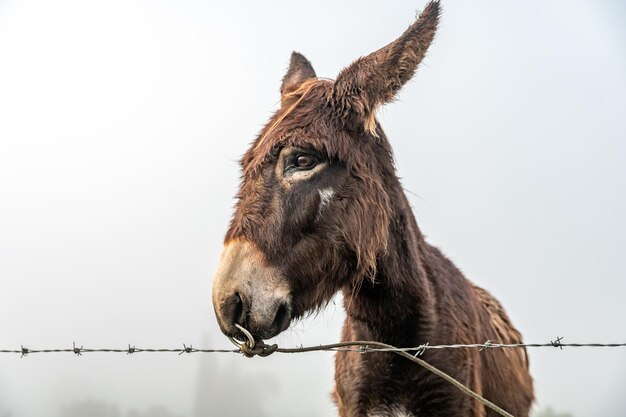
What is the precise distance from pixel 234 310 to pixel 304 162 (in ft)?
2.92

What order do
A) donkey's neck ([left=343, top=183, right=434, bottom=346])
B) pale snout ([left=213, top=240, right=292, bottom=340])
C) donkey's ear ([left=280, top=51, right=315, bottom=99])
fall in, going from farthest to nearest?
donkey's ear ([left=280, top=51, right=315, bottom=99])
donkey's neck ([left=343, top=183, right=434, bottom=346])
pale snout ([left=213, top=240, right=292, bottom=340])

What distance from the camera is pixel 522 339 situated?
5.37 m

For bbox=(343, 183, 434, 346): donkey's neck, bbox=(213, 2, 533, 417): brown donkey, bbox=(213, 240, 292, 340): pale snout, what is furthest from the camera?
bbox=(343, 183, 434, 346): donkey's neck

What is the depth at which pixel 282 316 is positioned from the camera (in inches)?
114

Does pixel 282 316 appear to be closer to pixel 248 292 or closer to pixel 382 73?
pixel 248 292

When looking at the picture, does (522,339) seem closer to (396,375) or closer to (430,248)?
(430,248)

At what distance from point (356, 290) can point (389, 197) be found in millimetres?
592

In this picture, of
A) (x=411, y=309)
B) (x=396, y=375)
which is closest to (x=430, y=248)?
(x=411, y=309)

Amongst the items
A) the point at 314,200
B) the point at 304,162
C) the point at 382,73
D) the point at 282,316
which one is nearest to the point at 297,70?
the point at 382,73

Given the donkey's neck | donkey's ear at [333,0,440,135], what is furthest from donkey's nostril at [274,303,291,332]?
donkey's ear at [333,0,440,135]

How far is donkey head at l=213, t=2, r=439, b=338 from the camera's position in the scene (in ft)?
9.23

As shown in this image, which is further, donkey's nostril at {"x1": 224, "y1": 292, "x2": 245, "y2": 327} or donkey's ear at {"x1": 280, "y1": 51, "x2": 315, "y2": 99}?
donkey's ear at {"x1": 280, "y1": 51, "x2": 315, "y2": 99}

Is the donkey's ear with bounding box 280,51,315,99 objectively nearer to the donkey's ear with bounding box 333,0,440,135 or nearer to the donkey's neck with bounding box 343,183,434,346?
the donkey's ear with bounding box 333,0,440,135

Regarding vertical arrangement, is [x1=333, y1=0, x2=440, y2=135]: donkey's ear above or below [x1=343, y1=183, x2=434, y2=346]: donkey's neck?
above
